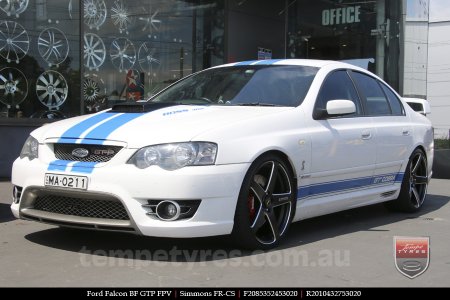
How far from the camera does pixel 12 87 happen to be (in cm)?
919

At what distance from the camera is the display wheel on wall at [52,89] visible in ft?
31.3

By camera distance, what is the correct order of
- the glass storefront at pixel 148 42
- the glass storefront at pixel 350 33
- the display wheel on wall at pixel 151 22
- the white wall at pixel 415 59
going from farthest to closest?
1. the white wall at pixel 415 59
2. the glass storefront at pixel 350 33
3. the display wheel on wall at pixel 151 22
4. the glass storefront at pixel 148 42

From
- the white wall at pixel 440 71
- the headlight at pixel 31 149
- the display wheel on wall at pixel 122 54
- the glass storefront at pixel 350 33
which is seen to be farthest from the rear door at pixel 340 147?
the white wall at pixel 440 71

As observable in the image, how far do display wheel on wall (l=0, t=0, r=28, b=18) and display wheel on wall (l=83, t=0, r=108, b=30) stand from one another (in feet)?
3.72

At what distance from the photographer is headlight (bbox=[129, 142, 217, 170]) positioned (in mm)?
4156

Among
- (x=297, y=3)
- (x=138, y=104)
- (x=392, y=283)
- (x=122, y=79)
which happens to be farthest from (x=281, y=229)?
(x=297, y=3)

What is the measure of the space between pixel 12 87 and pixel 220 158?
601 cm

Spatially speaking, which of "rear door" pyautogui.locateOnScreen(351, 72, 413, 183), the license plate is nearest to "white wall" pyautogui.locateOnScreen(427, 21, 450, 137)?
"rear door" pyautogui.locateOnScreen(351, 72, 413, 183)

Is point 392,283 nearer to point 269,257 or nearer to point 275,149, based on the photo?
point 269,257

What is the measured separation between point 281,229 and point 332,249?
438 millimetres

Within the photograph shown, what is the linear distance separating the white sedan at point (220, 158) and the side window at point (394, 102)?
0.55 metres

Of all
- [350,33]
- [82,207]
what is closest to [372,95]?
[82,207]

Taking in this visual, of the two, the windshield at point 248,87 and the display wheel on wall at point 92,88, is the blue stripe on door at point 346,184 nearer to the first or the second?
the windshield at point 248,87

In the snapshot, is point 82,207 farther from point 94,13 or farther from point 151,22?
point 151,22
